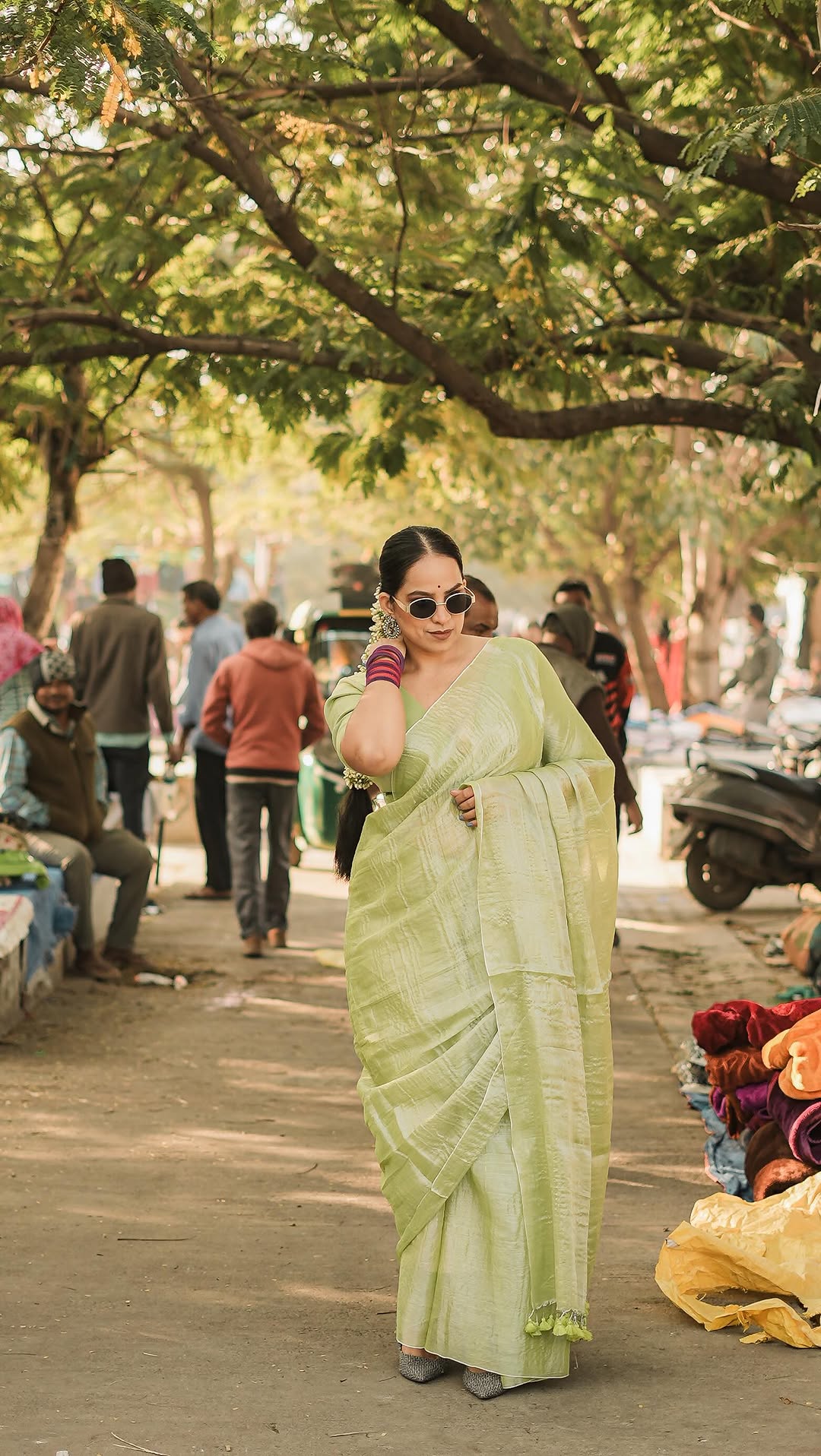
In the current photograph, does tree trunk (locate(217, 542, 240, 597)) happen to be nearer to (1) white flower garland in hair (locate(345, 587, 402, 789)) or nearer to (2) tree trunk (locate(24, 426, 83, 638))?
(2) tree trunk (locate(24, 426, 83, 638))

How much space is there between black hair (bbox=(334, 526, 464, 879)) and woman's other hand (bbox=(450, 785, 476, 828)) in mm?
269

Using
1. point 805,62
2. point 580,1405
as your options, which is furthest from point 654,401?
point 580,1405

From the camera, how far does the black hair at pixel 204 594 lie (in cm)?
1164

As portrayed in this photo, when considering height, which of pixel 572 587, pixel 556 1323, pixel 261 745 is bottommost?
pixel 556 1323

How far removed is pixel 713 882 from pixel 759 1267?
7.39 meters

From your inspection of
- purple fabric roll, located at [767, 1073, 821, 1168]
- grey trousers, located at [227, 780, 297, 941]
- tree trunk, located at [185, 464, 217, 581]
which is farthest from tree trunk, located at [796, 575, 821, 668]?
purple fabric roll, located at [767, 1073, 821, 1168]

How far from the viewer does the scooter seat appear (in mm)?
11211

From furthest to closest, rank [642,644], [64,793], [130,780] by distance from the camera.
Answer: [642,644] → [130,780] → [64,793]

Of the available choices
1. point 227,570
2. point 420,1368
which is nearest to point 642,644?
point 227,570

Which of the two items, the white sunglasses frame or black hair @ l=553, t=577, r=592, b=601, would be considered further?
black hair @ l=553, t=577, r=592, b=601

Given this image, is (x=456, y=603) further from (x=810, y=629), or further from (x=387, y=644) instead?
(x=810, y=629)

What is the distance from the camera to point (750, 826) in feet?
36.2

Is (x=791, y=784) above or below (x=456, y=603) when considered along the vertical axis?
below

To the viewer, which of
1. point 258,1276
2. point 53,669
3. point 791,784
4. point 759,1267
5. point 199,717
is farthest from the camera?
point 199,717
